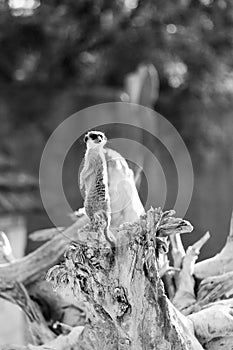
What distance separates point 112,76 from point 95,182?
7.85ft

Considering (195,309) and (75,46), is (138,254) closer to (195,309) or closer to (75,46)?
(195,309)

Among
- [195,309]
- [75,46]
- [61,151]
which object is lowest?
[195,309]

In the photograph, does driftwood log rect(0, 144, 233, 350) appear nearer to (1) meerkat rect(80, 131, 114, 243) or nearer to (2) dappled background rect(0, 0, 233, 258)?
(1) meerkat rect(80, 131, 114, 243)

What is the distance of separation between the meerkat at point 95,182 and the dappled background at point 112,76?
189 centimetres

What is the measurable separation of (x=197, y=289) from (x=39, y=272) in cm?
15

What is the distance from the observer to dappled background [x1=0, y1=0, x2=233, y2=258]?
98.4 inches

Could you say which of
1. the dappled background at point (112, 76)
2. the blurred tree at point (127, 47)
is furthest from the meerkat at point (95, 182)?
the blurred tree at point (127, 47)

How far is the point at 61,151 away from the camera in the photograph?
2.44 metres

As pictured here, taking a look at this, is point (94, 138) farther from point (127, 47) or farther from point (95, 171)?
point (127, 47)

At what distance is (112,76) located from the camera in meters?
2.79

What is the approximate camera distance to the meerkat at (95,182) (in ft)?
1.40

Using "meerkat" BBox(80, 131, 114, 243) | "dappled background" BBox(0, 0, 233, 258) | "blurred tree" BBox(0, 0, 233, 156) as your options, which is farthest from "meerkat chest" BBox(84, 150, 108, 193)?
"blurred tree" BBox(0, 0, 233, 156)

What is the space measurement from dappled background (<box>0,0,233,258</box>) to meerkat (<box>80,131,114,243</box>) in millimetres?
1887

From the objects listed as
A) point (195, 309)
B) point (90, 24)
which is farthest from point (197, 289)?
point (90, 24)
